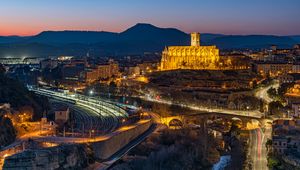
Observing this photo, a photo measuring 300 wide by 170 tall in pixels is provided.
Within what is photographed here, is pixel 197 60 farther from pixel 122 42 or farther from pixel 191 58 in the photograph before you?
pixel 122 42

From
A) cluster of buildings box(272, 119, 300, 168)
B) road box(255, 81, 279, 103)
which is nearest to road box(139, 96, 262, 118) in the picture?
road box(255, 81, 279, 103)

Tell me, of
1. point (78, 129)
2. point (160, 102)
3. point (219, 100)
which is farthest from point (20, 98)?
point (219, 100)

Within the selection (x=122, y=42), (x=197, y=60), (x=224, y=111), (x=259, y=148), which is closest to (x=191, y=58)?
(x=197, y=60)

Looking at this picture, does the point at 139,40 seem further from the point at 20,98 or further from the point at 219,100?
the point at 20,98

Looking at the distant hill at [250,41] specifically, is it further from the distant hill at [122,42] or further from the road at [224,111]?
the road at [224,111]

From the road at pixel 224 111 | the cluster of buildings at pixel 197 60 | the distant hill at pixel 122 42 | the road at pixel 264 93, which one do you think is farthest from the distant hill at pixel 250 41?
the road at pixel 224 111

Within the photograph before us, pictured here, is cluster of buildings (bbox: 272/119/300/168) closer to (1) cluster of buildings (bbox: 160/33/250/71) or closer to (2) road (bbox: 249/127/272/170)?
(2) road (bbox: 249/127/272/170)
